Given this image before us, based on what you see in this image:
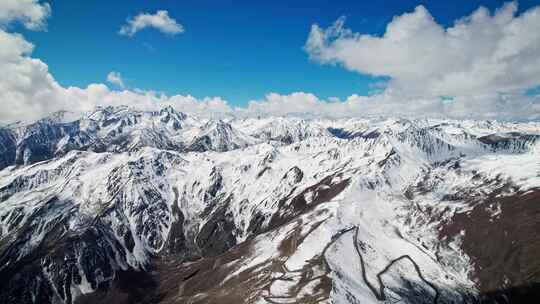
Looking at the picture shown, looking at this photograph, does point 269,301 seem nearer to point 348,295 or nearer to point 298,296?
point 298,296

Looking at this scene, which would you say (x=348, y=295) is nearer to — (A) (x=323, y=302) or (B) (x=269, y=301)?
(A) (x=323, y=302)

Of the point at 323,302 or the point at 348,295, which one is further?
the point at 348,295

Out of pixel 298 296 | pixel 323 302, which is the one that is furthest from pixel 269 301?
pixel 323 302

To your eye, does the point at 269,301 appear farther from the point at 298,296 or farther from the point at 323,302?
the point at 323,302

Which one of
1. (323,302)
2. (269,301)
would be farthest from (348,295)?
(269,301)

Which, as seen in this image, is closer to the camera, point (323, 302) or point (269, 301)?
point (323, 302)

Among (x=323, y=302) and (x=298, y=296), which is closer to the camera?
(x=323, y=302)
